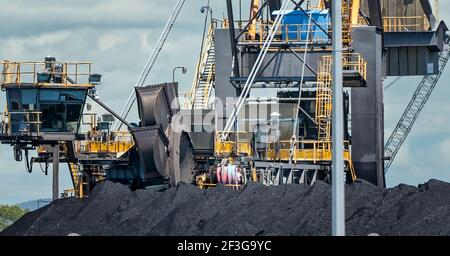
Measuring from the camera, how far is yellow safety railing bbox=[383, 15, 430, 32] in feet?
303

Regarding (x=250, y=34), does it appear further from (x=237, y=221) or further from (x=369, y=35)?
(x=237, y=221)

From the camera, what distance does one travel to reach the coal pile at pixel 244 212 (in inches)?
2018

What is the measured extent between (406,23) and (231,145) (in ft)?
91.1

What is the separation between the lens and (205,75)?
84625 mm

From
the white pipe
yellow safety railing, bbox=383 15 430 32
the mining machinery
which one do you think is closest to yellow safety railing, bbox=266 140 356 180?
the mining machinery

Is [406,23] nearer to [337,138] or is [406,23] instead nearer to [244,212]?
[244,212]

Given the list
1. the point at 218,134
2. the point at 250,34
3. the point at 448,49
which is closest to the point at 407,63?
the point at 448,49

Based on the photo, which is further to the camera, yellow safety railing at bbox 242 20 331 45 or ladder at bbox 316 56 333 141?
yellow safety railing at bbox 242 20 331 45

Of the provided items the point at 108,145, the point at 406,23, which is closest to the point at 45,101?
the point at 108,145

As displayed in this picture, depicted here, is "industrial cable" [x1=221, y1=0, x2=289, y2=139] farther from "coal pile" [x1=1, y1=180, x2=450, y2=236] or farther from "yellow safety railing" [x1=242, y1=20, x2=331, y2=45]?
"coal pile" [x1=1, y1=180, x2=450, y2=236]

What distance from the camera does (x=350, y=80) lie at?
2945 inches

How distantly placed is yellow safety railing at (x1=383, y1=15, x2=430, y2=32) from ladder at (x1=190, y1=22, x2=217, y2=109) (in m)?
12.4

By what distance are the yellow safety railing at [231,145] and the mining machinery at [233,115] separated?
90 mm
